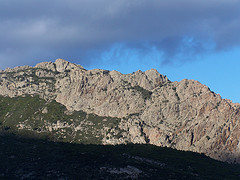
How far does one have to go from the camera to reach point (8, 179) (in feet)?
519

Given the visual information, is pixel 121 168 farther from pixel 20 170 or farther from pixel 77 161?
pixel 20 170

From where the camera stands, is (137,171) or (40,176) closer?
(40,176)

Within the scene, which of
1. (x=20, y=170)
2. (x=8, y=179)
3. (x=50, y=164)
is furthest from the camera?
(x=50, y=164)

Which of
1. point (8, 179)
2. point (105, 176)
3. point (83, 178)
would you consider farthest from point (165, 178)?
point (8, 179)

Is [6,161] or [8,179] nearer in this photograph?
[8,179]

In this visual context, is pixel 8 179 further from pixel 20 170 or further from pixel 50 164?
pixel 50 164

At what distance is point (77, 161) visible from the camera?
196m

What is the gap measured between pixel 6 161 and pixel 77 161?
34.4 metres

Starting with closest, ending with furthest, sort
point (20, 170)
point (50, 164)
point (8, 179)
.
A: point (8, 179) → point (20, 170) → point (50, 164)

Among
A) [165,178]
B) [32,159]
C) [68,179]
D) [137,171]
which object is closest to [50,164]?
[32,159]

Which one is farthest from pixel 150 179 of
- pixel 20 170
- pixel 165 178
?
pixel 20 170

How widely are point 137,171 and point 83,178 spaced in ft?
127

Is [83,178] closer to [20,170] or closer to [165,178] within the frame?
[20,170]

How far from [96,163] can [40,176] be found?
38142 millimetres
